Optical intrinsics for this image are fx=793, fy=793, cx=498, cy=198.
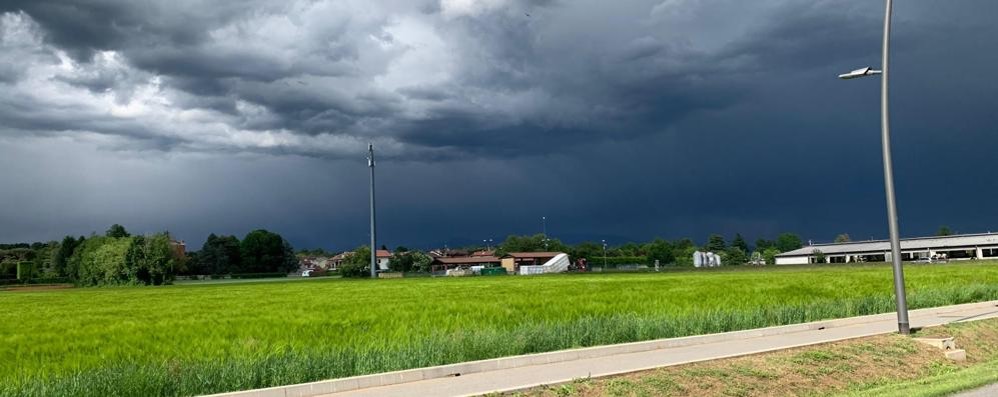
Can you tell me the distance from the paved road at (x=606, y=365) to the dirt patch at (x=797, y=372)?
1.69 ft

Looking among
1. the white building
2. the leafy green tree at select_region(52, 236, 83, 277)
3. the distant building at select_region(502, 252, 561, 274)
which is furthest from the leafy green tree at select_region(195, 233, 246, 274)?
the white building

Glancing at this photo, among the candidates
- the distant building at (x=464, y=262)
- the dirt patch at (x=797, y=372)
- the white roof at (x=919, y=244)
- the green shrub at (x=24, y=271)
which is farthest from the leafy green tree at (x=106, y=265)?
the dirt patch at (x=797, y=372)

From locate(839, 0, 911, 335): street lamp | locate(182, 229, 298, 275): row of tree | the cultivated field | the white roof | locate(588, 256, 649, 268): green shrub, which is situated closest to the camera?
the cultivated field

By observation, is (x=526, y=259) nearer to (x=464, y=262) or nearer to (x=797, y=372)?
(x=464, y=262)

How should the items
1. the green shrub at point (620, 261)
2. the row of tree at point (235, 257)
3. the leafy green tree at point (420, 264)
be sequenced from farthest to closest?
the row of tree at point (235, 257) < the green shrub at point (620, 261) < the leafy green tree at point (420, 264)

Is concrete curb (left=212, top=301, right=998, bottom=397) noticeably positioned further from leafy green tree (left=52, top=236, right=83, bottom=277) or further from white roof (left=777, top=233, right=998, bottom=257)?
leafy green tree (left=52, top=236, right=83, bottom=277)

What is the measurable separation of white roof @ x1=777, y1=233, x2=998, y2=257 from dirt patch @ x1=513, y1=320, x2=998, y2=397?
114821 millimetres

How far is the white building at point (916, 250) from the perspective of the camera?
398ft

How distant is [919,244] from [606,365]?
135831 mm

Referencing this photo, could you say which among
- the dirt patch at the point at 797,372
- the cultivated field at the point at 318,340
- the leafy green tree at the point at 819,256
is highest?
the cultivated field at the point at 318,340

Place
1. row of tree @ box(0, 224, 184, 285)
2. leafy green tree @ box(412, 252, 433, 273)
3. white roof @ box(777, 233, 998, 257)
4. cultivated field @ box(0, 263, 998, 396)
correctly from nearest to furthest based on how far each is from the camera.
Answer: cultivated field @ box(0, 263, 998, 396) < row of tree @ box(0, 224, 184, 285) < white roof @ box(777, 233, 998, 257) < leafy green tree @ box(412, 252, 433, 273)

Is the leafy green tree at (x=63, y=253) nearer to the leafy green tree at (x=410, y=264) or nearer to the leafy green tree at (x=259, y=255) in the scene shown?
the leafy green tree at (x=259, y=255)

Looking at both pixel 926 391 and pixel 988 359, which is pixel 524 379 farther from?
pixel 988 359

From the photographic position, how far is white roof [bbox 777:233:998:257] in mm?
125769
